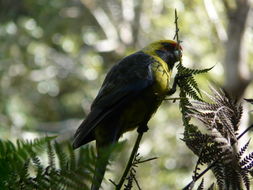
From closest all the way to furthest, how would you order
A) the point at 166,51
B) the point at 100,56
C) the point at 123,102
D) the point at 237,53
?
the point at 123,102
the point at 166,51
the point at 237,53
the point at 100,56

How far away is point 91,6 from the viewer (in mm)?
9945

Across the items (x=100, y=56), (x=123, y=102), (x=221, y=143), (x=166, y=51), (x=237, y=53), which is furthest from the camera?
(x=100, y=56)

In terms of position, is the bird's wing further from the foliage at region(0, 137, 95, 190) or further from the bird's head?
the foliage at region(0, 137, 95, 190)

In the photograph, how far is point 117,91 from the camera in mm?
2951

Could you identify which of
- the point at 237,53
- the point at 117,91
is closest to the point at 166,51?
the point at 117,91

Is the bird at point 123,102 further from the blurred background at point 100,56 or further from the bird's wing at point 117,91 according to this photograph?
the blurred background at point 100,56

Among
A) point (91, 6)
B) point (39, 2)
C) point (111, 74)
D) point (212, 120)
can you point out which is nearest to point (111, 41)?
point (91, 6)

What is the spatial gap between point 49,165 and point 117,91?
2218mm

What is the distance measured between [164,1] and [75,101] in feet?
10.1

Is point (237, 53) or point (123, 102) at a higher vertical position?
point (123, 102)

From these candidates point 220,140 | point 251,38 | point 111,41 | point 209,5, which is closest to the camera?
point 220,140

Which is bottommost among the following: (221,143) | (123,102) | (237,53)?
(237,53)

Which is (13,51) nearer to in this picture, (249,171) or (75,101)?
(75,101)

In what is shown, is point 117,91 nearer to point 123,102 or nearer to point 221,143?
point 123,102
